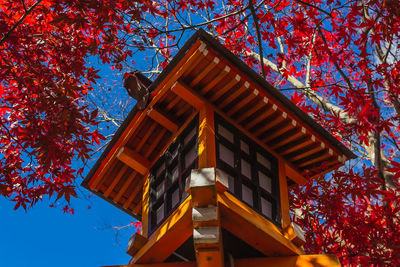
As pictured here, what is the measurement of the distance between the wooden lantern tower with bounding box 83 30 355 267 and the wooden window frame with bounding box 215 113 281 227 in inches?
0.5

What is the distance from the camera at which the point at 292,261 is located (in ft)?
15.1

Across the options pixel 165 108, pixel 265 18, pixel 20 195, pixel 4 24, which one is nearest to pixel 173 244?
pixel 165 108

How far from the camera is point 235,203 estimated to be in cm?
447

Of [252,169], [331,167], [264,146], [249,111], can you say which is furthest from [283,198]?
[249,111]

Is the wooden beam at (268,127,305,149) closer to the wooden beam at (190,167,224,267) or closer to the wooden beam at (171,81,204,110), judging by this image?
the wooden beam at (171,81,204,110)

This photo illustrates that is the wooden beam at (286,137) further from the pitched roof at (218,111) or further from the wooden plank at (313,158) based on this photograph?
the wooden plank at (313,158)

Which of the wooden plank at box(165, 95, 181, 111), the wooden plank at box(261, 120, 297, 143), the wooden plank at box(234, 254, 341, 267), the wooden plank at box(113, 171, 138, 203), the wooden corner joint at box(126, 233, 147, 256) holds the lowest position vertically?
the wooden plank at box(234, 254, 341, 267)

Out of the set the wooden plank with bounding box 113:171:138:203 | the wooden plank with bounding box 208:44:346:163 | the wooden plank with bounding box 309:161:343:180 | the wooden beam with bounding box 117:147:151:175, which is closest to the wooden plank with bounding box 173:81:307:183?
the wooden plank with bounding box 309:161:343:180

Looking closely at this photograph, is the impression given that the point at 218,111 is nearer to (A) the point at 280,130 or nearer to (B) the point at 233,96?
(B) the point at 233,96

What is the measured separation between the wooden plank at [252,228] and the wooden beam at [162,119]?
1.47 metres

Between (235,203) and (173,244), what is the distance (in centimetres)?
88

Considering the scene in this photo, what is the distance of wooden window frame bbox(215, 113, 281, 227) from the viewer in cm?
487

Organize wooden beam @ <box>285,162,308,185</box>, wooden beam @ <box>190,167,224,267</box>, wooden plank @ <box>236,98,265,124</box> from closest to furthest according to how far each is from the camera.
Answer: wooden beam @ <box>190,167,224,267</box>, wooden plank @ <box>236,98,265,124</box>, wooden beam @ <box>285,162,308,185</box>

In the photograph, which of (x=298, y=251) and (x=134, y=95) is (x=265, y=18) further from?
(x=298, y=251)
